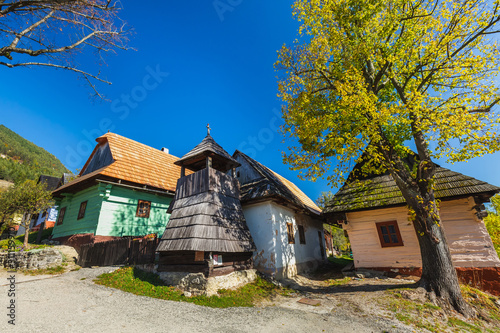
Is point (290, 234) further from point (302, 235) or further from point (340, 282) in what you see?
point (340, 282)

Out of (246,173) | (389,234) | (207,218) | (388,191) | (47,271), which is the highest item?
(246,173)

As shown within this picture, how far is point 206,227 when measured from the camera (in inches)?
331

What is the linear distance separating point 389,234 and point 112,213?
15800mm

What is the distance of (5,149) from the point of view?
9075 cm

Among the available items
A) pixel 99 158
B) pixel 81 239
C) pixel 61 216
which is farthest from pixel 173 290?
pixel 61 216

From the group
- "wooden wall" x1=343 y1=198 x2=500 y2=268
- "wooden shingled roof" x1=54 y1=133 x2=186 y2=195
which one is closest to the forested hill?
"wooden shingled roof" x1=54 y1=133 x2=186 y2=195

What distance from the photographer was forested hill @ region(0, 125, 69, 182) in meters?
71.6

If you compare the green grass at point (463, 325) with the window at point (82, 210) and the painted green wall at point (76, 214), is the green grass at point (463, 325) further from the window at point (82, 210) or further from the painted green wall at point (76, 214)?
the window at point (82, 210)

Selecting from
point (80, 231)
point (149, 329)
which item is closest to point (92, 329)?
point (149, 329)

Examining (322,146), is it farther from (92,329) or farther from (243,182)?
(92,329)

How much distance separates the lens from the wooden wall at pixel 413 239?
342 inches

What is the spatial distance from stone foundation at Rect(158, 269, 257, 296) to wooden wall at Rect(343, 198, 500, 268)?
622 centimetres

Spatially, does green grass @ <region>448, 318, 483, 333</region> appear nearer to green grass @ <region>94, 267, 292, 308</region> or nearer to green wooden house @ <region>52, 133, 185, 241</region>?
green grass @ <region>94, 267, 292, 308</region>

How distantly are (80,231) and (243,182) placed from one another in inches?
424
